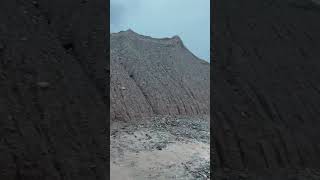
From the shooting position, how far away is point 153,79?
53.4ft

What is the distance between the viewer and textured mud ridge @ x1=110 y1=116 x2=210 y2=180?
8.59 m

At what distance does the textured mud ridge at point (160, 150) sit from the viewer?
28.2 feet
